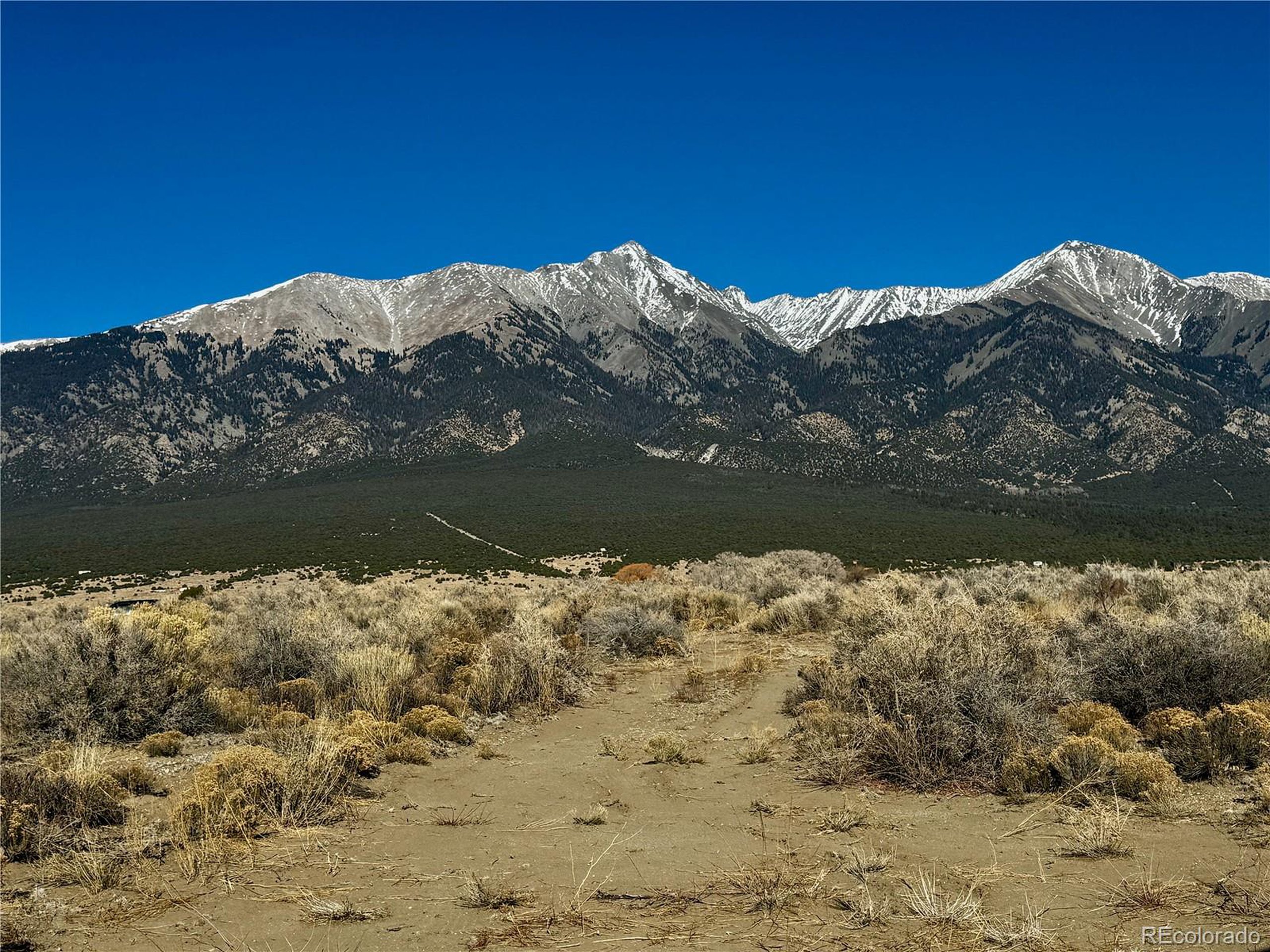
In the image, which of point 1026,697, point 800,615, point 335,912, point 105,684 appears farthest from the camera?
point 800,615

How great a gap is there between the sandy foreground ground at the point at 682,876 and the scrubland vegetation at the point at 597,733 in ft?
0.34

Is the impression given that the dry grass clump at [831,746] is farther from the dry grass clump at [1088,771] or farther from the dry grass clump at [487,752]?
the dry grass clump at [487,752]

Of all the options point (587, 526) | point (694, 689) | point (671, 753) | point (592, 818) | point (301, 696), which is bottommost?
point (587, 526)

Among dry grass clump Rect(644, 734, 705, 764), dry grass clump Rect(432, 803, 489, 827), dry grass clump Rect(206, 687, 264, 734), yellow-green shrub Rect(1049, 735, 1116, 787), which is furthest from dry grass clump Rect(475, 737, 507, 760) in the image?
yellow-green shrub Rect(1049, 735, 1116, 787)

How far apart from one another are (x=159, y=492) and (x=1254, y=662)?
195 m

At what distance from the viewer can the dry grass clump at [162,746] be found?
29.4ft

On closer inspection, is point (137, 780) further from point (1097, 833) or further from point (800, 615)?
point (800, 615)

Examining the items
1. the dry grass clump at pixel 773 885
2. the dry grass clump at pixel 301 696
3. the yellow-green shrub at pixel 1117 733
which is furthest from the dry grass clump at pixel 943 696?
the dry grass clump at pixel 301 696

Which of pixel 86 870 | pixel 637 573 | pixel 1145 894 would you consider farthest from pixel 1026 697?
pixel 637 573

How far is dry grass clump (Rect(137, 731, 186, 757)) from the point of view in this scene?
29.4ft

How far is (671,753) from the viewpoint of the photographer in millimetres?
8961

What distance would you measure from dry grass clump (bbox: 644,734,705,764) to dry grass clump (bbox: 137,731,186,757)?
5531 mm

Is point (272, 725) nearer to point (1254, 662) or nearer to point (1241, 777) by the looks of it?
point (1241, 777)

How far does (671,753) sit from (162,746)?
592 cm
